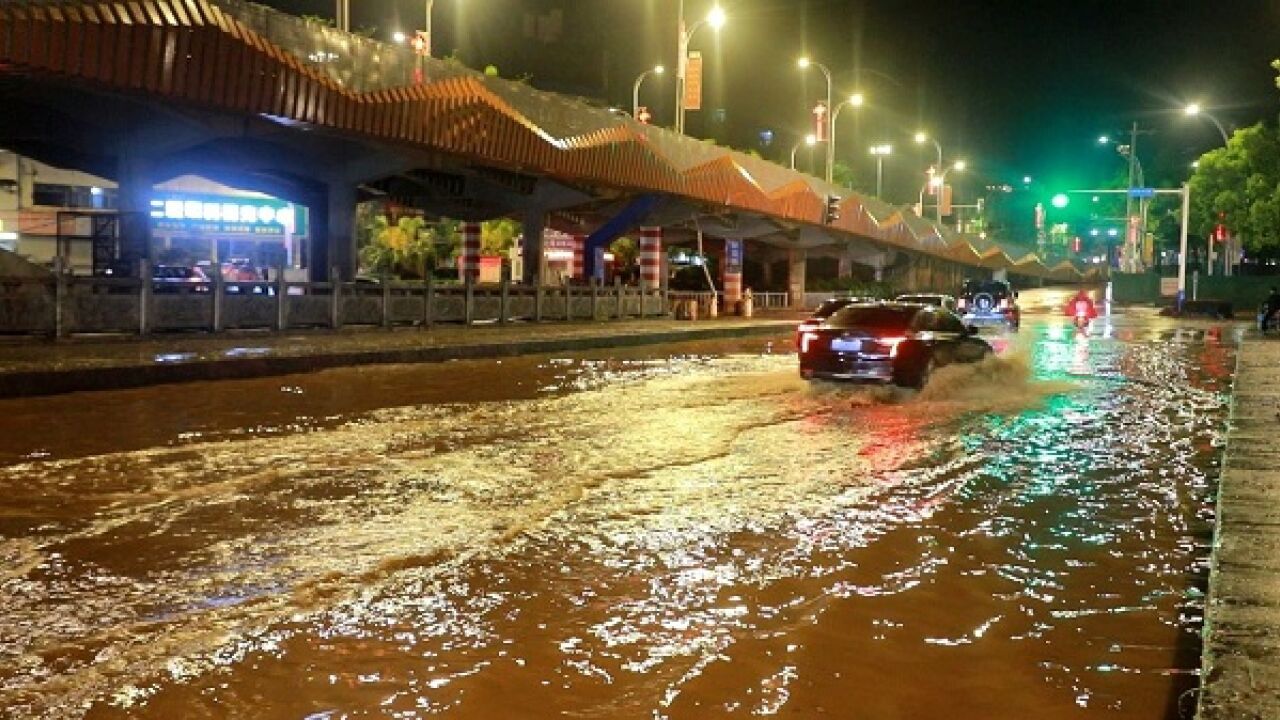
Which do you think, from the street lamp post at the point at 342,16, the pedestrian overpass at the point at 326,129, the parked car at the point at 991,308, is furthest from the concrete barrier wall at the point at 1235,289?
the street lamp post at the point at 342,16

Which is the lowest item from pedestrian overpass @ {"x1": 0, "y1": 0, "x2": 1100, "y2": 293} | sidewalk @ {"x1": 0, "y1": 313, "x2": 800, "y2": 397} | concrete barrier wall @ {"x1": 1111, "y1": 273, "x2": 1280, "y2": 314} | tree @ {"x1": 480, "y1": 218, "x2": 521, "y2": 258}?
sidewalk @ {"x1": 0, "y1": 313, "x2": 800, "y2": 397}

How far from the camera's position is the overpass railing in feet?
68.9

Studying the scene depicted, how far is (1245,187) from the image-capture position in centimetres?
5444

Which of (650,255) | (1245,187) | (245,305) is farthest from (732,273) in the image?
(245,305)

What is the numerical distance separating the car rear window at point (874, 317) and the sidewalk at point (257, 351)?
8702 mm

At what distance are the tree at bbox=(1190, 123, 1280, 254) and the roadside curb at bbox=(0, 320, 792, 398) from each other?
32.6 m

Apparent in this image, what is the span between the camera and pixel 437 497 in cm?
901

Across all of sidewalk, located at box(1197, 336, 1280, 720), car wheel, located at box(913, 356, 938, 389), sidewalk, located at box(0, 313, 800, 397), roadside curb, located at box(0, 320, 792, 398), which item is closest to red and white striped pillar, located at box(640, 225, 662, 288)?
sidewalk, located at box(0, 313, 800, 397)

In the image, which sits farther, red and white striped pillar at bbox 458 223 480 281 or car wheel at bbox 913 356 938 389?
red and white striped pillar at bbox 458 223 480 281

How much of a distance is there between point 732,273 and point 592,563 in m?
47.5

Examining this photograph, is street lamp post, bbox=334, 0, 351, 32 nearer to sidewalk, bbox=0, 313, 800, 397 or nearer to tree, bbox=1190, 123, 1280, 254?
sidewalk, bbox=0, 313, 800, 397

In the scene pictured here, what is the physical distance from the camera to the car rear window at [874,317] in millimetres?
16969

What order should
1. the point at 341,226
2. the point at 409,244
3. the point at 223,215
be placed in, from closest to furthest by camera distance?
the point at 341,226, the point at 223,215, the point at 409,244

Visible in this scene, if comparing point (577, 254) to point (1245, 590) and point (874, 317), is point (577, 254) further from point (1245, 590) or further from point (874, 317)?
point (1245, 590)
